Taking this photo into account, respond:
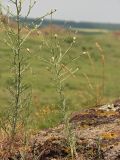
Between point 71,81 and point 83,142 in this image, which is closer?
point 83,142

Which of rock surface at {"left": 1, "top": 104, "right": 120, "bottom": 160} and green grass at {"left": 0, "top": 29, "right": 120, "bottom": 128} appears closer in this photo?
rock surface at {"left": 1, "top": 104, "right": 120, "bottom": 160}

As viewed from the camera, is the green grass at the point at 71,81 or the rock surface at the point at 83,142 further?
the green grass at the point at 71,81

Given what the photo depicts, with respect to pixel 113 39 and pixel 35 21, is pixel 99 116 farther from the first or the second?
pixel 113 39

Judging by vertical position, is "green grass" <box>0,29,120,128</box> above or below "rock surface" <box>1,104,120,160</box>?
below

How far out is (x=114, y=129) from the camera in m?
5.05

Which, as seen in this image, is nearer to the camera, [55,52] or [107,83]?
[55,52]

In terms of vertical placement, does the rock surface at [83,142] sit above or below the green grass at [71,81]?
above

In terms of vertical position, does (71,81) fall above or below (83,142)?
below

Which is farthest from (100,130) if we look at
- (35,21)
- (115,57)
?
(115,57)

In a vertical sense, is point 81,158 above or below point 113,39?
above

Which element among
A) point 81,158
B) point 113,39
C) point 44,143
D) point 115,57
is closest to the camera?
point 81,158

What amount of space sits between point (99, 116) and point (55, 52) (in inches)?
54.2

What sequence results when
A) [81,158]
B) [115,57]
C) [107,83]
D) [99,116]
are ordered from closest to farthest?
[81,158] < [99,116] < [107,83] < [115,57]

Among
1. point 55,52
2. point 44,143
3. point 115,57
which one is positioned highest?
point 55,52
